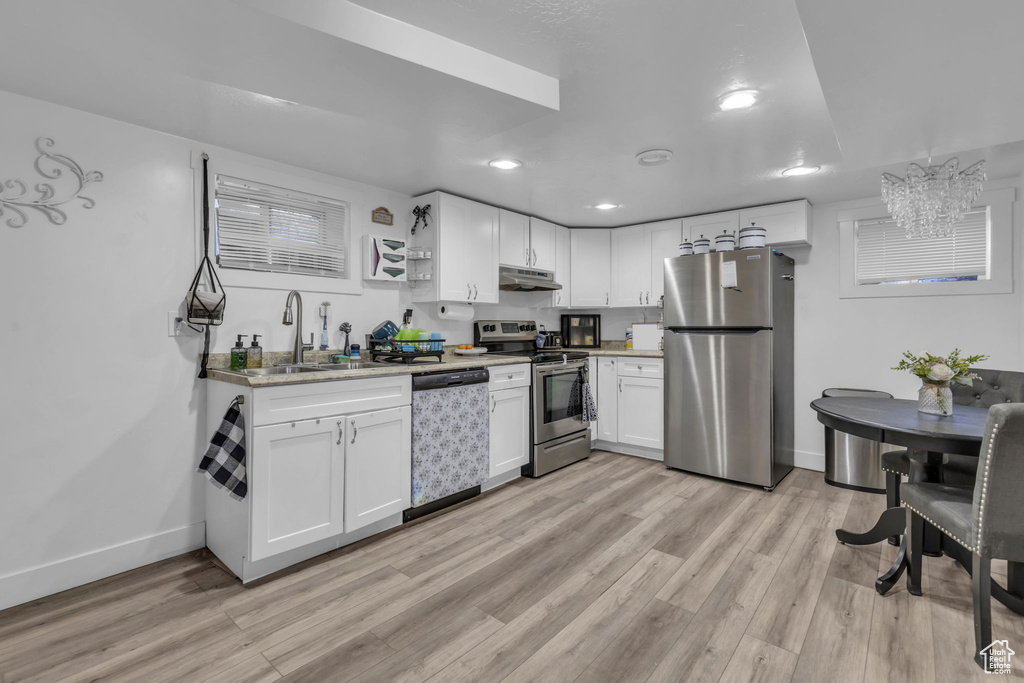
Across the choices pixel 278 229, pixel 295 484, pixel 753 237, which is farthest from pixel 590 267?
pixel 295 484

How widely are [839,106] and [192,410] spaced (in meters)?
3.43

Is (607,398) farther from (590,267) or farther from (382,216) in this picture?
(382,216)

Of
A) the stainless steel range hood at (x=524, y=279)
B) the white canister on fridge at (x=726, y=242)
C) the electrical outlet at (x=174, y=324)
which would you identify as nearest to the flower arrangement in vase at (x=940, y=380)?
the white canister on fridge at (x=726, y=242)

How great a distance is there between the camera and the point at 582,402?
411 cm

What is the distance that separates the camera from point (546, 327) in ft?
16.5

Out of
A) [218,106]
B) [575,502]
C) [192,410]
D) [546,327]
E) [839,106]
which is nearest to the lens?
[839,106]

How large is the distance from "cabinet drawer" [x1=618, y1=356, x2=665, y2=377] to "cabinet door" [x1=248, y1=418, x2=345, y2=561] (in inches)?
105

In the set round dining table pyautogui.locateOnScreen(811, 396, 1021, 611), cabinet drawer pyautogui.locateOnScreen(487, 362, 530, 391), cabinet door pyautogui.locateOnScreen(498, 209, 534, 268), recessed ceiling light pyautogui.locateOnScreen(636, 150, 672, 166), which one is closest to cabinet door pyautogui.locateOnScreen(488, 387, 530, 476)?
cabinet drawer pyautogui.locateOnScreen(487, 362, 530, 391)

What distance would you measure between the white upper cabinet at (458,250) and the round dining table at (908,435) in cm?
247

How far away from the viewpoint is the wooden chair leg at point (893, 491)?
98.0 inches

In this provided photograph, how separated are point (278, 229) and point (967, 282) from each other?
15.8 feet

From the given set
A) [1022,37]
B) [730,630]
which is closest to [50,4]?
[1022,37]

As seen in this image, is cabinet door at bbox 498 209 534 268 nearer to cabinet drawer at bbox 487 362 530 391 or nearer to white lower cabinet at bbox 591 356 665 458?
cabinet drawer at bbox 487 362 530 391

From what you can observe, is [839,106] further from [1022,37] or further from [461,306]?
[461,306]
